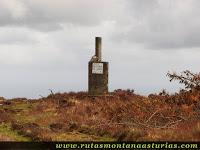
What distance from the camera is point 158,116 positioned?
20.5 metres

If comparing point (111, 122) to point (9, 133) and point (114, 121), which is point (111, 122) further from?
point (9, 133)

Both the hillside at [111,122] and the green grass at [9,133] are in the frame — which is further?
the green grass at [9,133]

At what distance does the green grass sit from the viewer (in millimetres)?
19000

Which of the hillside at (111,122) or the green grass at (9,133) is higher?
the hillside at (111,122)

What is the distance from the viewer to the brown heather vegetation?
58.0ft

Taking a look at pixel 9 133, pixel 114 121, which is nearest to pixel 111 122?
pixel 114 121

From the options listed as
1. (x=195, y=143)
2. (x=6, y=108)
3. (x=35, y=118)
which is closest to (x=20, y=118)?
(x=35, y=118)

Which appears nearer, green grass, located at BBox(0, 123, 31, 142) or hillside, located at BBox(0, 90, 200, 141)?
hillside, located at BBox(0, 90, 200, 141)

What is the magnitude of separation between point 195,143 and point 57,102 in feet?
56.2

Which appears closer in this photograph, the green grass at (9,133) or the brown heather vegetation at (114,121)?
the brown heather vegetation at (114,121)

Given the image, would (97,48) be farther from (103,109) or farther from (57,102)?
(103,109)

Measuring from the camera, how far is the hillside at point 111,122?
57.7 feet

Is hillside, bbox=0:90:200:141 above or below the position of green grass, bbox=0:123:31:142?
above

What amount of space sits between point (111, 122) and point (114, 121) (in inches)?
22.1
